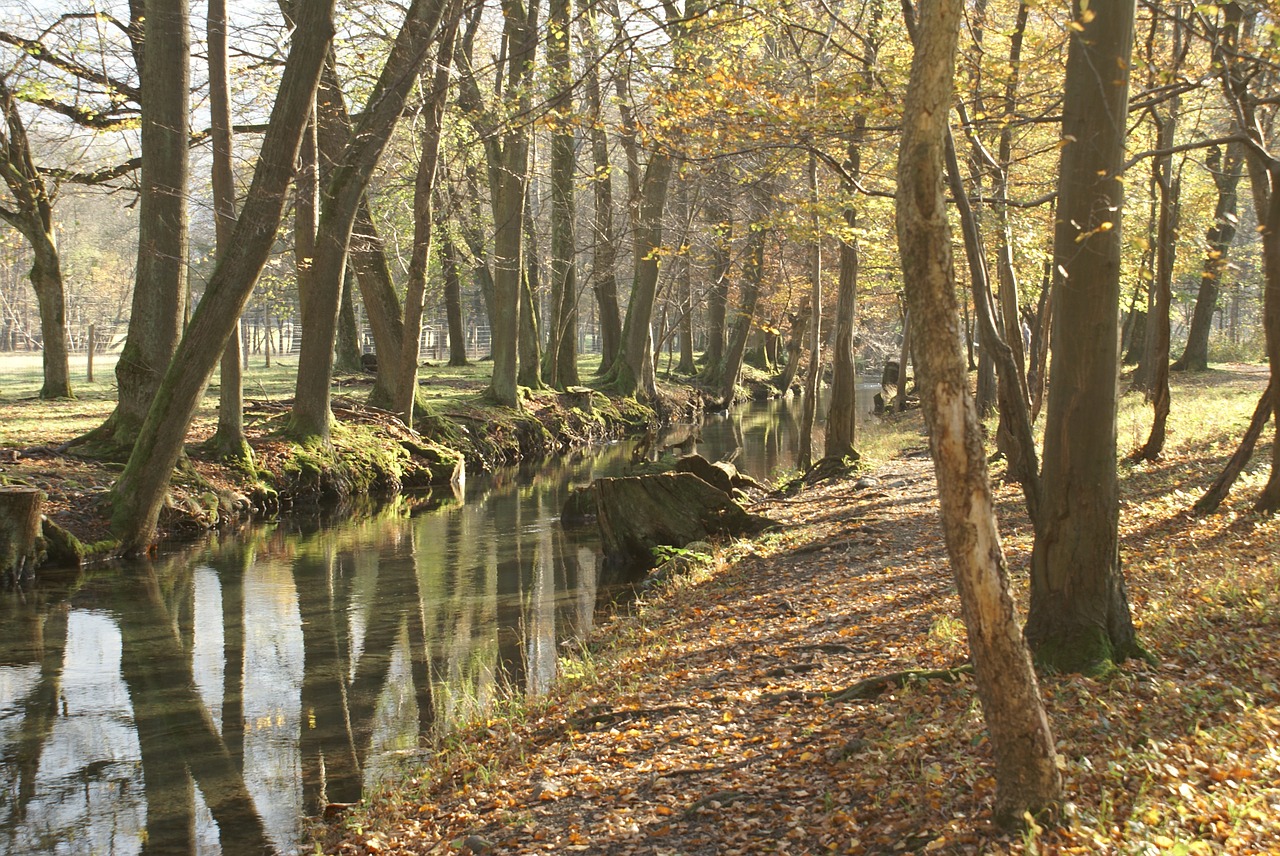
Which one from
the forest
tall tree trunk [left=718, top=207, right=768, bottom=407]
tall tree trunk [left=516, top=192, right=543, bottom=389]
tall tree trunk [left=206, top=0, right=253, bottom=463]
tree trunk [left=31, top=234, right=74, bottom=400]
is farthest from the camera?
tall tree trunk [left=718, top=207, right=768, bottom=407]

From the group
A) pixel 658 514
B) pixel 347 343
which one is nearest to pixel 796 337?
pixel 347 343

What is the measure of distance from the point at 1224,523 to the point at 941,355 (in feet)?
22.7

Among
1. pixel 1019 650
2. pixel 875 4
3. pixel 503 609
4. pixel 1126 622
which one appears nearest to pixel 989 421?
pixel 875 4

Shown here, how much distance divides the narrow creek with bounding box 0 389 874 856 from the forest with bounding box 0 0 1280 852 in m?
2.18

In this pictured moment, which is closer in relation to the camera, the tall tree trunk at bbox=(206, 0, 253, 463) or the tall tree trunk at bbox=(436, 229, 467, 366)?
the tall tree trunk at bbox=(206, 0, 253, 463)

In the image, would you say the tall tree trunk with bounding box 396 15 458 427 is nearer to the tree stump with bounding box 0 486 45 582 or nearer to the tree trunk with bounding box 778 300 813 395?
the tree stump with bounding box 0 486 45 582

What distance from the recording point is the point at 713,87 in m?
10.3

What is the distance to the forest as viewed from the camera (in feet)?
18.7

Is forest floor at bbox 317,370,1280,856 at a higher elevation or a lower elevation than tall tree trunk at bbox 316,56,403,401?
lower

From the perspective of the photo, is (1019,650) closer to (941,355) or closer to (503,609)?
(941,355)

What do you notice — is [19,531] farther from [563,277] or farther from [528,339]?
[563,277]

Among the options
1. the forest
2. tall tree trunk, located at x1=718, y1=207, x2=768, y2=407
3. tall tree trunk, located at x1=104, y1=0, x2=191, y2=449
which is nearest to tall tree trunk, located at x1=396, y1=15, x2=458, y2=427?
the forest

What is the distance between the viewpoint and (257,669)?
916 cm

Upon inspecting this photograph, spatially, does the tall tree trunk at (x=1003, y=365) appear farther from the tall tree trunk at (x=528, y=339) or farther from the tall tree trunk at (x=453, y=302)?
the tall tree trunk at (x=453, y=302)
